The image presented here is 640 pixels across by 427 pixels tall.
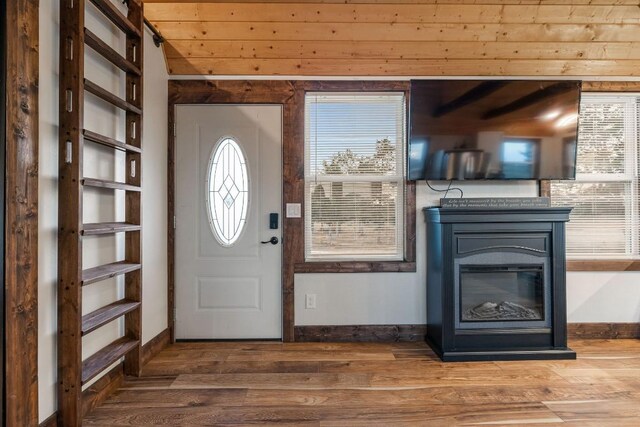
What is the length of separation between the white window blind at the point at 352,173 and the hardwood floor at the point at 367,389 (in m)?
0.92

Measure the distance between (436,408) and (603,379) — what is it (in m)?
1.31

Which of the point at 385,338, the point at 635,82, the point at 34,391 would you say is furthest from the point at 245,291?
the point at 635,82

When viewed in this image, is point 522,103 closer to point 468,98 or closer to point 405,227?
point 468,98

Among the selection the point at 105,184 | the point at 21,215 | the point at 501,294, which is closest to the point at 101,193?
the point at 105,184

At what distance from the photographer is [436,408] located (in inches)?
83.4

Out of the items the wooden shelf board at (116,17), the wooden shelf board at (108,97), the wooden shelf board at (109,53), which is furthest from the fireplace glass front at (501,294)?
the wooden shelf board at (116,17)

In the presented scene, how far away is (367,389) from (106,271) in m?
1.75

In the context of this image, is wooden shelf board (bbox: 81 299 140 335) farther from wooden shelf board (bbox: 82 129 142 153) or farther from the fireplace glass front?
the fireplace glass front

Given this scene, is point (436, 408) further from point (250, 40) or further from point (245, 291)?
point (250, 40)

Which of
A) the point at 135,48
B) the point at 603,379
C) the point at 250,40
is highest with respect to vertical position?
the point at 250,40

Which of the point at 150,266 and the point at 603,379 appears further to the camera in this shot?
the point at 150,266

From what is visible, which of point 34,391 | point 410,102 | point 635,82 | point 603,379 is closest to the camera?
point 34,391

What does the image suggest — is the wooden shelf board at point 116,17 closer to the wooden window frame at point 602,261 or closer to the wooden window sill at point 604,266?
the wooden window frame at point 602,261

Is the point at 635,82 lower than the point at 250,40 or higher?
lower
